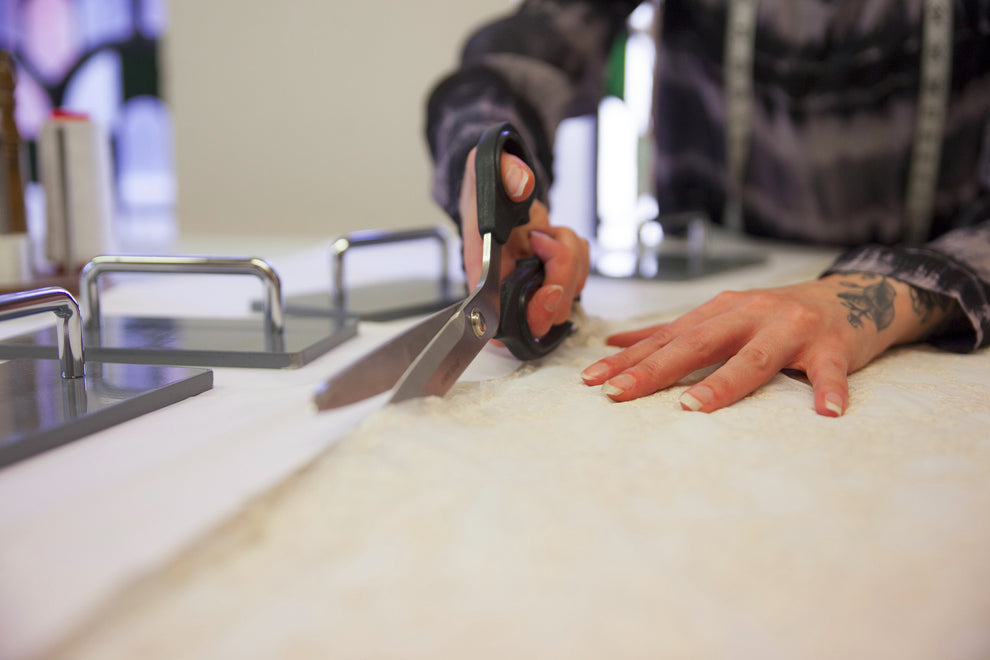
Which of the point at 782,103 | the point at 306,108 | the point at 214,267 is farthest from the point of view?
the point at 306,108

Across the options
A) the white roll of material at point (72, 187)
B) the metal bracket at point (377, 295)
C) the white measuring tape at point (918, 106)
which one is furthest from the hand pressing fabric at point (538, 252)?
the white measuring tape at point (918, 106)

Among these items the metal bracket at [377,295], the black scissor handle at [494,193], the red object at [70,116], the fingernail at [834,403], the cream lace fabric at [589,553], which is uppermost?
the red object at [70,116]

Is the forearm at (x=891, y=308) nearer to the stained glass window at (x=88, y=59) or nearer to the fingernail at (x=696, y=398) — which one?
the fingernail at (x=696, y=398)

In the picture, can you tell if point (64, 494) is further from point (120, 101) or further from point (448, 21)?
point (120, 101)

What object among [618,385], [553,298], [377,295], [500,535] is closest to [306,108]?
[377,295]

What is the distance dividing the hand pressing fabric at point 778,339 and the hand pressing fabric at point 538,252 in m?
0.06

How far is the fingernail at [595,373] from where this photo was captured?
503 millimetres

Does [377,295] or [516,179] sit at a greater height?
[516,179]

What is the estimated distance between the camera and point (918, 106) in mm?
1122

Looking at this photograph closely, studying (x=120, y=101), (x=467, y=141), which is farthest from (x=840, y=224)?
(x=120, y=101)

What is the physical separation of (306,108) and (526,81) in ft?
4.27

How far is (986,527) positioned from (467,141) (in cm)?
60

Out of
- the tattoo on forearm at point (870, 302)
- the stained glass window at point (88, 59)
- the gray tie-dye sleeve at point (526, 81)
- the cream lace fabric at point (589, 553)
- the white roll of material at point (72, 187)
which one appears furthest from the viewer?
the stained glass window at point (88, 59)

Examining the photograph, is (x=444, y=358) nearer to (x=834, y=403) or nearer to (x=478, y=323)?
(x=478, y=323)
